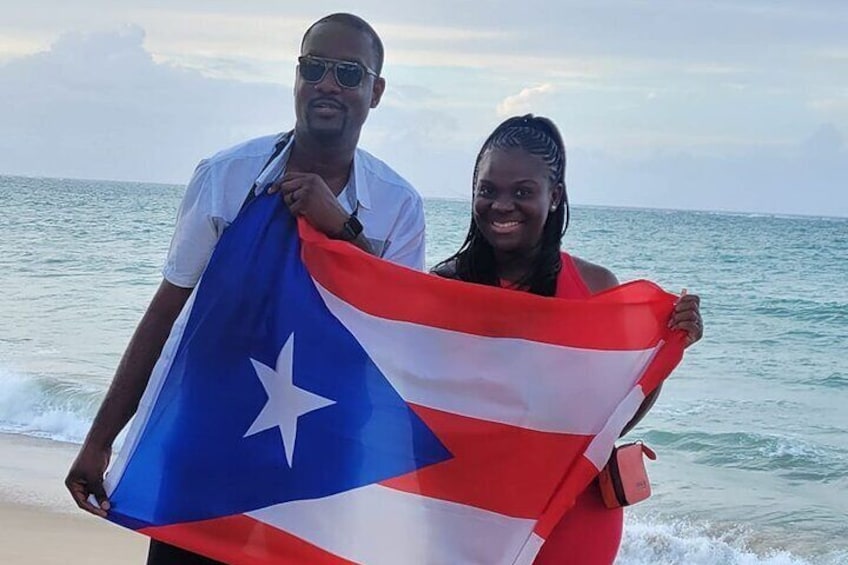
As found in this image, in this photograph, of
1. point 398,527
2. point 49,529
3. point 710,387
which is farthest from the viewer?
point 710,387

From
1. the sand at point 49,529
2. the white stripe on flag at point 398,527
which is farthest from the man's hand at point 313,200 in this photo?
the sand at point 49,529

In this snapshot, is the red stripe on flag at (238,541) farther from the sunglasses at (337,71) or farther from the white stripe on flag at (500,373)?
the sunglasses at (337,71)

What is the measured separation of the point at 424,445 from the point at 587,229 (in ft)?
163

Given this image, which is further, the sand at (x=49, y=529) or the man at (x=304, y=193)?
the sand at (x=49, y=529)

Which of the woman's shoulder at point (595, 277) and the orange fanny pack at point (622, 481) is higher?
the woman's shoulder at point (595, 277)

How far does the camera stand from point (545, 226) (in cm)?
329

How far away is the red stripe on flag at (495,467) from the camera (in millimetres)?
3098

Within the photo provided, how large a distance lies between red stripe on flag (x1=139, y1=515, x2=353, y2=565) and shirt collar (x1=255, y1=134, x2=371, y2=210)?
0.96 meters

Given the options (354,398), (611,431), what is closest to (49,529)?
(354,398)

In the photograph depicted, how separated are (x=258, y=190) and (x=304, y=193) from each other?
14 cm

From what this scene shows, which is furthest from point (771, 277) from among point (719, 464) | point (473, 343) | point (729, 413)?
point (473, 343)

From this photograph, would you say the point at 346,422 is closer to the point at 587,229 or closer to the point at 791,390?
the point at 791,390

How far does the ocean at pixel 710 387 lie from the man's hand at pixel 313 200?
5.35 m

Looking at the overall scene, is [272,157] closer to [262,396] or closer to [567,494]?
[262,396]
